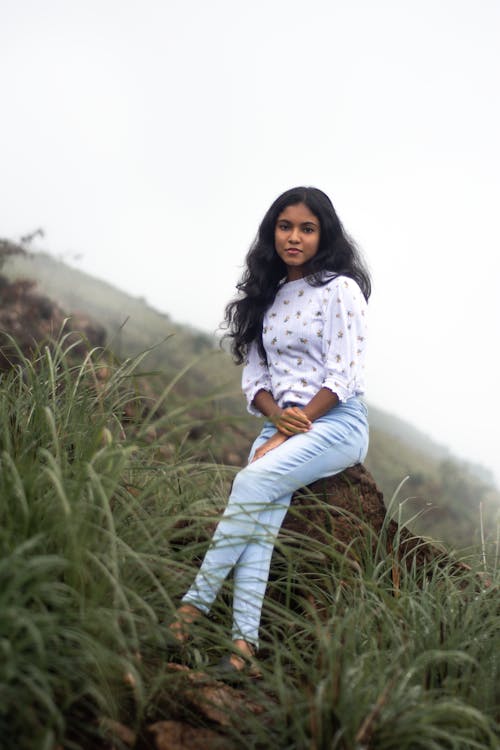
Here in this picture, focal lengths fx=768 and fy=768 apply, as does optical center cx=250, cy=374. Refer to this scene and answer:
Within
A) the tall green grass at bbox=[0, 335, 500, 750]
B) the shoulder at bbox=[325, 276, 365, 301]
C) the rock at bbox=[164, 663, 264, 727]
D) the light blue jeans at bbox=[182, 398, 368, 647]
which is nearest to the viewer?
the tall green grass at bbox=[0, 335, 500, 750]

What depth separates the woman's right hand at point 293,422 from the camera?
332cm

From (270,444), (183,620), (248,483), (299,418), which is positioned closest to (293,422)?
(299,418)

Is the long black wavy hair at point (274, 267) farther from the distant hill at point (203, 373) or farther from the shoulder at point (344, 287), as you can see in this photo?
the distant hill at point (203, 373)

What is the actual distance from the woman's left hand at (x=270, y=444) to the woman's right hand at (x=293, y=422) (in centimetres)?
3

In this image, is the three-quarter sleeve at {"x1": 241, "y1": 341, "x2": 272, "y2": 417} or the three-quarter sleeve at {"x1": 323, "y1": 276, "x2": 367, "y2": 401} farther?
the three-quarter sleeve at {"x1": 241, "y1": 341, "x2": 272, "y2": 417}

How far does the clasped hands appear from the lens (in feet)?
10.9

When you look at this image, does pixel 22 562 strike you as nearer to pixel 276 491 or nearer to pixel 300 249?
pixel 276 491

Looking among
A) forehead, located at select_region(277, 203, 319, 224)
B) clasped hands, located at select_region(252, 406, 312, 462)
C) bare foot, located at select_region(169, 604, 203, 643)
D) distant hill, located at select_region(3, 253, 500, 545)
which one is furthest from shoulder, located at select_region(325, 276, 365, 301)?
distant hill, located at select_region(3, 253, 500, 545)

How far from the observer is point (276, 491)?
3.16m

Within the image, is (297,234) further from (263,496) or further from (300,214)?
(263,496)

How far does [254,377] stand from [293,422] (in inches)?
20.6

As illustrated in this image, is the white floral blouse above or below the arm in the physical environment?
above

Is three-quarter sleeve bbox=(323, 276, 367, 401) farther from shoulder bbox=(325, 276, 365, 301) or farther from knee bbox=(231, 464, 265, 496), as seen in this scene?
knee bbox=(231, 464, 265, 496)

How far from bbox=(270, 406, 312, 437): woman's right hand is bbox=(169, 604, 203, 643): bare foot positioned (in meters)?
0.94
